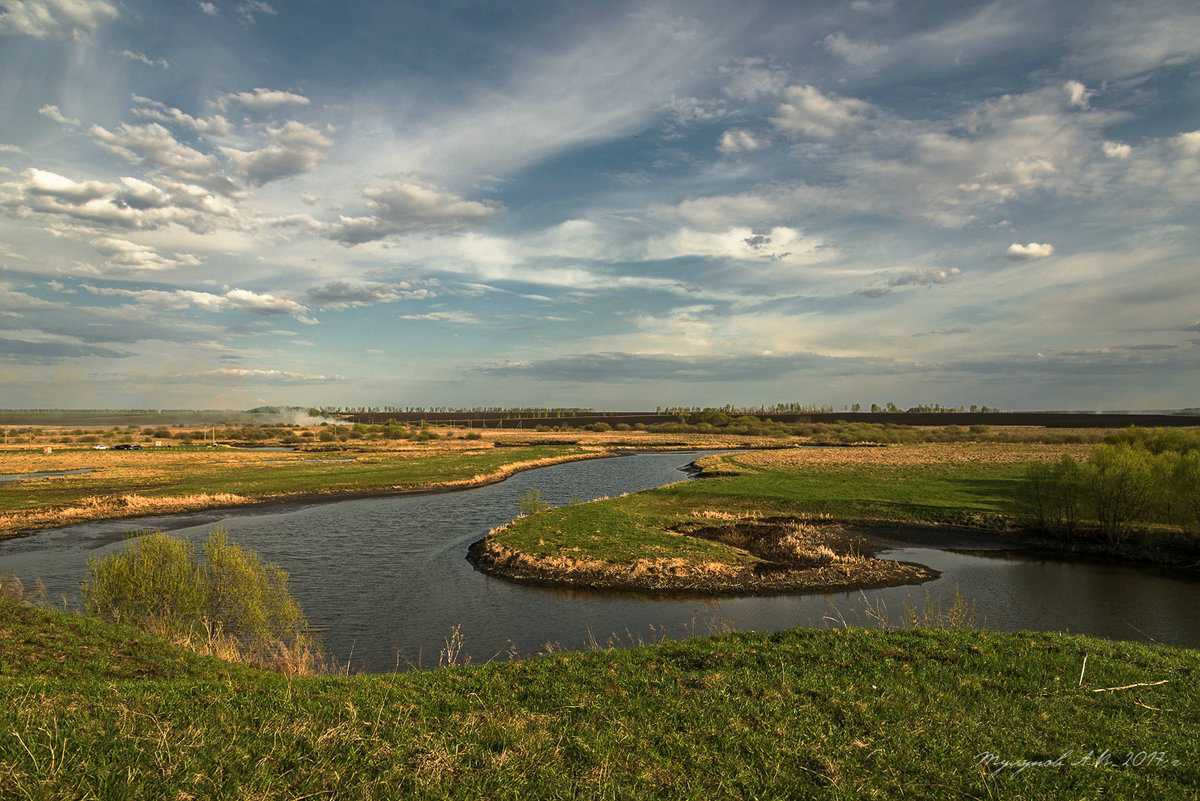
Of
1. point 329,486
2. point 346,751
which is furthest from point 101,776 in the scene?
point 329,486

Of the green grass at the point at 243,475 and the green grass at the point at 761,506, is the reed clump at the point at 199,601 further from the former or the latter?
the green grass at the point at 243,475

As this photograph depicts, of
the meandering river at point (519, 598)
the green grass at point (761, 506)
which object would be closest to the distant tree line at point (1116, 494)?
the green grass at point (761, 506)

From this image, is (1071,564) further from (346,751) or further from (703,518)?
(346,751)

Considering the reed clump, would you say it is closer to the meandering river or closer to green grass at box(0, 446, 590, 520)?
the meandering river

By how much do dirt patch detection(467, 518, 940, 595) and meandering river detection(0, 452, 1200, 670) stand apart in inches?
37.7

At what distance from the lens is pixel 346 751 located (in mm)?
7676

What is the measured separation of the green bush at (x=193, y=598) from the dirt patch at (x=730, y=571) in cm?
1106

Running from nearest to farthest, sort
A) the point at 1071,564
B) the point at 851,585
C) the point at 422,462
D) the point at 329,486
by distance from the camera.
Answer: the point at 851,585
the point at 1071,564
the point at 329,486
the point at 422,462

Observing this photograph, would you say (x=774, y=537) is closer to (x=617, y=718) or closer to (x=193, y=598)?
(x=617, y=718)

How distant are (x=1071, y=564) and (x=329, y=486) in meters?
58.0

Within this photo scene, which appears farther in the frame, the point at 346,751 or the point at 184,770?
the point at 346,751

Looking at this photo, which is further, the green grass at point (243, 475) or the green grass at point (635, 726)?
the green grass at point (243, 475)

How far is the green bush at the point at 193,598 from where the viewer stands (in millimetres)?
18828

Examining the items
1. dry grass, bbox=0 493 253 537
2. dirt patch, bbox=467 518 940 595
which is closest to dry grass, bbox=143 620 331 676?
dirt patch, bbox=467 518 940 595
